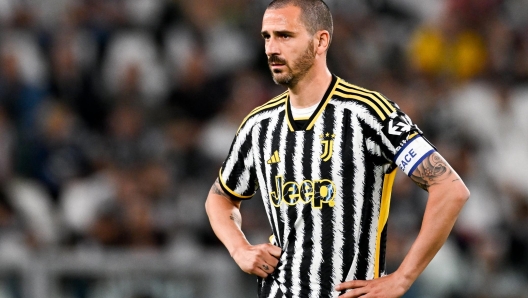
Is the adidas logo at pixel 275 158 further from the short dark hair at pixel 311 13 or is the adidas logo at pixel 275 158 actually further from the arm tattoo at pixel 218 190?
the short dark hair at pixel 311 13

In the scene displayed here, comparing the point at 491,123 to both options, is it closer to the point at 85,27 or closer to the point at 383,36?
the point at 383,36

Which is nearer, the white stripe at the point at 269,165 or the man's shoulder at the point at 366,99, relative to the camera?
the man's shoulder at the point at 366,99

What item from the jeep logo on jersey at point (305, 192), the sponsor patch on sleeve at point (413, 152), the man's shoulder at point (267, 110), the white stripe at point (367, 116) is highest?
the man's shoulder at point (267, 110)

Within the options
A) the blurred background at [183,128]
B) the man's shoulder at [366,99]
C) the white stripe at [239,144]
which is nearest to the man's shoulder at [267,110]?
the white stripe at [239,144]

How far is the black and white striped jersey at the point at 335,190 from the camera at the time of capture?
172 inches

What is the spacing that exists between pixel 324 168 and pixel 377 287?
1.93 ft

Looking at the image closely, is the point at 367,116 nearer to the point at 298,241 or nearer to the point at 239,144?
the point at 298,241

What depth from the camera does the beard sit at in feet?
14.5

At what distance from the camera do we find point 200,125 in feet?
35.2

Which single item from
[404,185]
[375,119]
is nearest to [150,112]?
[404,185]

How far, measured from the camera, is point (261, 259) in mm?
4555

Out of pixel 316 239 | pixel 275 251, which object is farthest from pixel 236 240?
pixel 316 239

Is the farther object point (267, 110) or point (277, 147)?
point (267, 110)

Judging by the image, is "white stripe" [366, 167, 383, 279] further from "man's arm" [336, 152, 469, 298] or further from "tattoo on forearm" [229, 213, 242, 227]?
"tattoo on forearm" [229, 213, 242, 227]
